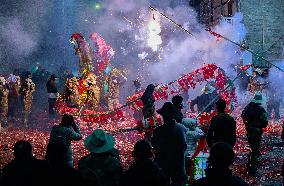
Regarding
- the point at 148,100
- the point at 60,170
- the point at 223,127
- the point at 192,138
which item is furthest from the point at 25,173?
the point at 148,100

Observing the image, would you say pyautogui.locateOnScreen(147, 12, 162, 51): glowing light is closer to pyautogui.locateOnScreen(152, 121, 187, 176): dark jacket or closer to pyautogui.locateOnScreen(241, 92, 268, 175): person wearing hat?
pyautogui.locateOnScreen(241, 92, 268, 175): person wearing hat

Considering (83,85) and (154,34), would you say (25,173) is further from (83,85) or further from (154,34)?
(154,34)

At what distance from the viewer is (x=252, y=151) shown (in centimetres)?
1043

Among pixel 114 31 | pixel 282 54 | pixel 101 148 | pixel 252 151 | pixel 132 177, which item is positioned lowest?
pixel 132 177

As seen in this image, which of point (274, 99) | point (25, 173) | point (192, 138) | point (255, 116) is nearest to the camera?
point (25, 173)

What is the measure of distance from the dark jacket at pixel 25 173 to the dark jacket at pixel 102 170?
0.74 metres

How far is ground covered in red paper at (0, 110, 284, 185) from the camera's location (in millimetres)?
10555

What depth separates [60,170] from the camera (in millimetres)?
4555

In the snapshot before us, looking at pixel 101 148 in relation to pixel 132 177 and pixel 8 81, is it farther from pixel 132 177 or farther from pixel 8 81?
pixel 8 81

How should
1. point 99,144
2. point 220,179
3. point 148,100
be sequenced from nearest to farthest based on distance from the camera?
1. point 220,179
2. point 99,144
3. point 148,100

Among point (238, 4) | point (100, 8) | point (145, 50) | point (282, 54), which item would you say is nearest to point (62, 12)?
point (100, 8)

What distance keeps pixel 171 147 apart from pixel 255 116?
3.77 m

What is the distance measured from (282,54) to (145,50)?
13.3m

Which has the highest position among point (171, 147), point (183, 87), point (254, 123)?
point (183, 87)
